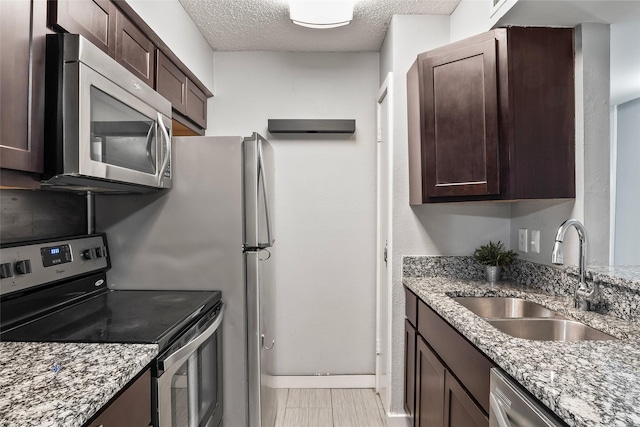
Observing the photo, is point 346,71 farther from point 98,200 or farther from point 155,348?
point 155,348

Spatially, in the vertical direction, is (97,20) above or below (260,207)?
above

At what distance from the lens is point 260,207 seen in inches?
79.0

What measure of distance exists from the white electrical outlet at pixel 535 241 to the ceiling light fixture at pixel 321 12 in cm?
149

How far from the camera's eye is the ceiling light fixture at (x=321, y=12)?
2043 millimetres

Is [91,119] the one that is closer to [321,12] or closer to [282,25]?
[321,12]

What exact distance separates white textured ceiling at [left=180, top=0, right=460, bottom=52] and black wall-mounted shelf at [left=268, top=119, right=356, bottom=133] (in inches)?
20.5

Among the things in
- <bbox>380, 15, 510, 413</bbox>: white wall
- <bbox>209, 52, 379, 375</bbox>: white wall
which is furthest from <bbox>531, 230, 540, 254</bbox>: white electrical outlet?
<bbox>209, 52, 379, 375</bbox>: white wall

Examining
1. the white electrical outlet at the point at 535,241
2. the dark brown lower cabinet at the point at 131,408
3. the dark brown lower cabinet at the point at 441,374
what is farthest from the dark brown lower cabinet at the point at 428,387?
the dark brown lower cabinet at the point at 131,408

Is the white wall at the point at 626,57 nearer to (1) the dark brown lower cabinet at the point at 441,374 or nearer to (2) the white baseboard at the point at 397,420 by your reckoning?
(1) the dark brown lower cabinet at the point at 441,374

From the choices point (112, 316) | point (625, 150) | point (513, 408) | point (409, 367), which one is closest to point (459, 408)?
point (513, 408)

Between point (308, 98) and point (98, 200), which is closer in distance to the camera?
point (98, 200)

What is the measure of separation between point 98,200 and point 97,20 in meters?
0.86

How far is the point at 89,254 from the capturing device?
172 centimetres

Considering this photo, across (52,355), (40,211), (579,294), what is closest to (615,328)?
(579,294)
